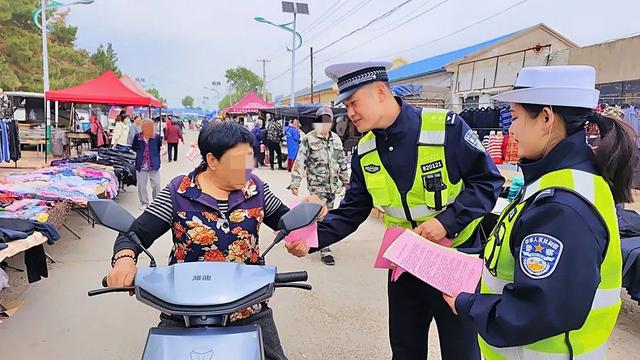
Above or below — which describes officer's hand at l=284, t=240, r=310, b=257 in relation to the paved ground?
above

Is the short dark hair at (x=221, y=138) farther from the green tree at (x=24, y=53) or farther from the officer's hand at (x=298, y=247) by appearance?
the green tree at (x=24, y=53)

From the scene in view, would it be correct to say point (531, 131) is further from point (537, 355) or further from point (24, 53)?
point (24, 53)

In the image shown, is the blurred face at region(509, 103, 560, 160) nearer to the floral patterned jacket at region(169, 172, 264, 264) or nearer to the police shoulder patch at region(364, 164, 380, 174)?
the police shoulder patch at region(364, 164, 380, 174)

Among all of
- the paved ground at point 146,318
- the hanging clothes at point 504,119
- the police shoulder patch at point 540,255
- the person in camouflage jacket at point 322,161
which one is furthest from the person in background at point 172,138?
the police shoulder patch at point 540,255

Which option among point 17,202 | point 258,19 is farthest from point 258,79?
point 17,202

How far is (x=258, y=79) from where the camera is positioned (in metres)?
96.6

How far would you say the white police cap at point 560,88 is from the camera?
1357mm

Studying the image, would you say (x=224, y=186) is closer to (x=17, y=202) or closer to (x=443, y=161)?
(x=443, y=161)

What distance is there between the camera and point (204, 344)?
1400 millimetres

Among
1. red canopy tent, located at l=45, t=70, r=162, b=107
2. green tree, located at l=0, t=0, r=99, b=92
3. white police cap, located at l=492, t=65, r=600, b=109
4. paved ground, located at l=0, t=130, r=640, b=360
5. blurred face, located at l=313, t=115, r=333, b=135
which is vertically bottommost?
paved ground, located at l=0, t=130, r=640, b=360

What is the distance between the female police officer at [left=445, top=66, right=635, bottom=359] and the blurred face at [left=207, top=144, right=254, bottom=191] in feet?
3.03

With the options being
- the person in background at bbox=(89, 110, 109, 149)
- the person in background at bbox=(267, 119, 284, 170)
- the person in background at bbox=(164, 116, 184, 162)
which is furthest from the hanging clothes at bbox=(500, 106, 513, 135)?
the person in background at bbox=(89, 110, 109, 149)

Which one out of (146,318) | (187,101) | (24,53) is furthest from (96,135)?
(187,101)

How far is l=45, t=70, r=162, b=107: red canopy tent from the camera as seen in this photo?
Result: 13.1 m
